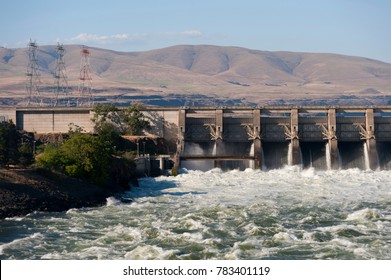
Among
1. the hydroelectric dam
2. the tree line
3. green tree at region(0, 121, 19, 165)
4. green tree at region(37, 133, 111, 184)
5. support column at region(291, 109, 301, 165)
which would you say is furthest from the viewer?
the hydroelectric dam

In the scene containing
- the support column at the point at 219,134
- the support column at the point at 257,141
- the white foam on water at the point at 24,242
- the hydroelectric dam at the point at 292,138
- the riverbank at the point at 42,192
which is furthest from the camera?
the support column at the point at 219,134

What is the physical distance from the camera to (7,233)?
48.1 m

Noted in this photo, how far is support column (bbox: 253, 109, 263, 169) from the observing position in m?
83.9

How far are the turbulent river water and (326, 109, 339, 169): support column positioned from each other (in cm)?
1221

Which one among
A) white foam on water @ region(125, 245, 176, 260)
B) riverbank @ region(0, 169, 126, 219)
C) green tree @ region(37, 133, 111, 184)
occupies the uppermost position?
green tree @ region(37, 133, 111, 184)

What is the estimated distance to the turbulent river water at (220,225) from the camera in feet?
141

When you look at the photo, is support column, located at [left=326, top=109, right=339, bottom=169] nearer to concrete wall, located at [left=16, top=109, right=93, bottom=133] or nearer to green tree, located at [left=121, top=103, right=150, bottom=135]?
green tree, located at [left=121, top=103, right=150, bottom=135]

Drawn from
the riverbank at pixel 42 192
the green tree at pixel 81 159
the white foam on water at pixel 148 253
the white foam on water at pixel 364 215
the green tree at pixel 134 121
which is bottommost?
Answer: the white foam on water at pixel 148 253

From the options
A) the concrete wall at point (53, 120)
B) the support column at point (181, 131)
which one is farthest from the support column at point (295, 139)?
the concrete wall at point (53, 120)

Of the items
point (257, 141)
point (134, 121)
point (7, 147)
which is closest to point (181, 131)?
point (134, 121)

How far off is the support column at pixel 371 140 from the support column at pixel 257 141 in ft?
43.9

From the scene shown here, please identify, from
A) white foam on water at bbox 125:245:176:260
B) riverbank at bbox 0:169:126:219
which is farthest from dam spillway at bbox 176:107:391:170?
white foam on water at bbox 125:245:176:260

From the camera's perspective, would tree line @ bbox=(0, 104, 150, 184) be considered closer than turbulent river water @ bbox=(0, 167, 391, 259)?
No

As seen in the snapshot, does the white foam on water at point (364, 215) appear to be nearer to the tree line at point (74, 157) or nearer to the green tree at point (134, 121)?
the tree line at point (74, 157)
